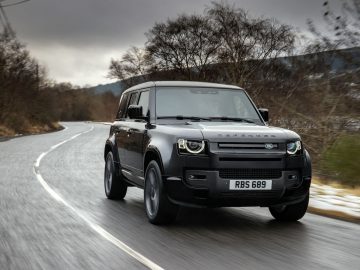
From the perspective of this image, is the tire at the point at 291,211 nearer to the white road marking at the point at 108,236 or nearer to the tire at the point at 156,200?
the tire at the point at 156,200

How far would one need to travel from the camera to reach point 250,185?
6.97 m

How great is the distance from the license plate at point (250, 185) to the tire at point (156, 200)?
833 millimetres

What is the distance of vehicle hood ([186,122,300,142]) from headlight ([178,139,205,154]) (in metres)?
0.11

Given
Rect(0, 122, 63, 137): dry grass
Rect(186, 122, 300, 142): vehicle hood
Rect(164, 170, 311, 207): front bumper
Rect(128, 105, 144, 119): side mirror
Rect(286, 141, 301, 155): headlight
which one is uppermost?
Rect(128, 105, 144, 119): side mirror

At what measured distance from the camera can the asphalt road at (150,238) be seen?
5559 mm

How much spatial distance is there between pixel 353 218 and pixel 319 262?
2799mm

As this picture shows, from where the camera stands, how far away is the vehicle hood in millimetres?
7051

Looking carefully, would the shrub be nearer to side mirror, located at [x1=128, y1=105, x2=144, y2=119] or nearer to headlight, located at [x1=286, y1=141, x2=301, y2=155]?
headlight, located at [x1=286, y1=141, x2=301, y2=155]

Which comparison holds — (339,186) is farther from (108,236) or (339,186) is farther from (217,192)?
(108,236)

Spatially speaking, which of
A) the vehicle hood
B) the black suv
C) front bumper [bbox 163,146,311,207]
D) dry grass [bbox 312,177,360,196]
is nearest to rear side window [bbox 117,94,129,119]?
the black suv

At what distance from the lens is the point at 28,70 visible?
171 feet

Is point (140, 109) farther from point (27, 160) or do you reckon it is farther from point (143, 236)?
point (27, 160)

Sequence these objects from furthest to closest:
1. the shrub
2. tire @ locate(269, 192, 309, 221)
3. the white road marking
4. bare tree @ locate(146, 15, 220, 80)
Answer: bare tree @ locate(146, 15, 220, 80)
the shrub
tire @ locate(269, 192, 309, 221)
the white road marking

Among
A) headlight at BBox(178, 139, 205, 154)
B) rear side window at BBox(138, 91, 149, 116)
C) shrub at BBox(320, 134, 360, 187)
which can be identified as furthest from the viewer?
shrub at BBox(320, 134, 360, 187)
